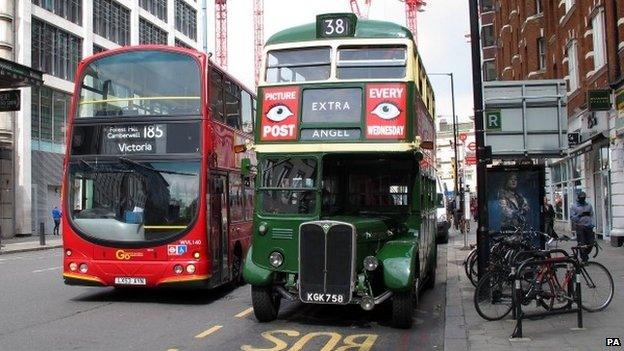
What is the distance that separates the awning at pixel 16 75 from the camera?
1011 inches

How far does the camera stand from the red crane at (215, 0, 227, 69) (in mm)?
77375

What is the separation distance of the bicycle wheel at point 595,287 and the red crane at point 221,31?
7015 centimetres

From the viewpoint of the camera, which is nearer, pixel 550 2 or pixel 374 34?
pixel 374 34

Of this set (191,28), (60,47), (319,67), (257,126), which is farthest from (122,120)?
(191,28)

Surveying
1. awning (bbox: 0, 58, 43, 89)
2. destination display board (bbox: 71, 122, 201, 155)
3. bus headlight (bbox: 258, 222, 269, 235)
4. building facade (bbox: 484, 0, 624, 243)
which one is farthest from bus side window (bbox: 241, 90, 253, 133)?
awning (bbox: 0, 58, 43, 89)

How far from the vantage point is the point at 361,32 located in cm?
980

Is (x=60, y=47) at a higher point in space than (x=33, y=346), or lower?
higher

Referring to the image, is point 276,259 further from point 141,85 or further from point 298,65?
point 141,85

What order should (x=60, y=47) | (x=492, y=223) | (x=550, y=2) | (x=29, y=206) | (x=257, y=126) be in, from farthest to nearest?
(x=60, y=47)
(x=29, y=206)
(x=550, y=2)
(x=492, y=223)
(x=257, y=126)

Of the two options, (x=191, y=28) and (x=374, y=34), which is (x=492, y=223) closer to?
(x=374, y=34)

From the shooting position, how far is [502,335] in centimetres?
808

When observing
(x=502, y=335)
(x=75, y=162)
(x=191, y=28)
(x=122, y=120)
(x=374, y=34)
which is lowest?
(x=502, y=335)

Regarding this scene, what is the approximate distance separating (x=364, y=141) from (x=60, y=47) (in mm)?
34632

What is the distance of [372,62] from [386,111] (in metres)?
0.83
